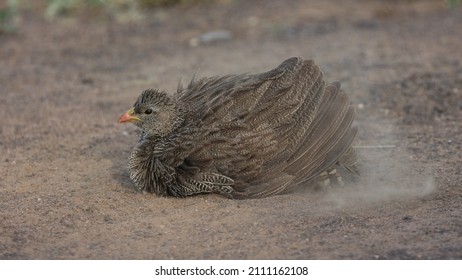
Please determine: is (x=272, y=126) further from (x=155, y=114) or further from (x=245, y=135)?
(x=155, y=114)

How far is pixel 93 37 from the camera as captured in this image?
43.5 feet

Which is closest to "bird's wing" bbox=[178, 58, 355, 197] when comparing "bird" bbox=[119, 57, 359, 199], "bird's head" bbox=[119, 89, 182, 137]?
"bird" bbox=[119, 57, 359, 199]

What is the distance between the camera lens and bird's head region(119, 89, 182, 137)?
23.4ft

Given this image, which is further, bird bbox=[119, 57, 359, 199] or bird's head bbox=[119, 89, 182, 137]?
bird's head bbox=[119, 89, 182, 137]

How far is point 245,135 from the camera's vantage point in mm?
6828

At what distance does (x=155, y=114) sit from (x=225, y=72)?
3.77 meters

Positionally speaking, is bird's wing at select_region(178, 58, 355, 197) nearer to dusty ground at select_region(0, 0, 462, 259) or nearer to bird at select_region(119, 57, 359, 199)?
bird at select_region(119, 57, 359, 199)

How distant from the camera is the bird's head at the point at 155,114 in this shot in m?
7.14

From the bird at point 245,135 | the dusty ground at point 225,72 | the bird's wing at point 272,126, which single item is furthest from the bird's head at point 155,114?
the dusty ground at point 225,72

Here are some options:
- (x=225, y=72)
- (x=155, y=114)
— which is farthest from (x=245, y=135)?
(x=225, y=72)

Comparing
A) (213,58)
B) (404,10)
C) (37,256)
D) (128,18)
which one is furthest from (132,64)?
(37,256)

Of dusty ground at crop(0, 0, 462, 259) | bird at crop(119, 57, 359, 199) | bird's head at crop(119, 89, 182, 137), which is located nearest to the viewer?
dusty ground at crop(0, 0, 462, 259)

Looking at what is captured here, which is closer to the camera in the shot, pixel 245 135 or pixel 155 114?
pixel 245 135

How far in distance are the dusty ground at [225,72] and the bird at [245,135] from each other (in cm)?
20
